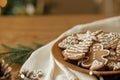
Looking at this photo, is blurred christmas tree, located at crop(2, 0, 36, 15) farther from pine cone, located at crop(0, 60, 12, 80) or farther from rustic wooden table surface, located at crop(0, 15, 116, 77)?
pine cone, located at crop(0, 60, 12, 80)

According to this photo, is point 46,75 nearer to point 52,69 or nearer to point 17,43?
point 52,69

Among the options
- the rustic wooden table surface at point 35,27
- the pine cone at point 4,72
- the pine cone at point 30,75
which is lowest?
the rustic wooden table surface at point 35,27

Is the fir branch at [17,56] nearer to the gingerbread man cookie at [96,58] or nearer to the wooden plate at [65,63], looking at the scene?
the wooden plate at [65,63]

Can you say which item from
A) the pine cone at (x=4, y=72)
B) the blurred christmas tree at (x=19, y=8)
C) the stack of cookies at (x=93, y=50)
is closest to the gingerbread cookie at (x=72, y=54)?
the stack of cookies at (x=93, y=50)

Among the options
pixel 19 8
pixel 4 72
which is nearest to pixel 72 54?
pixel 4 72

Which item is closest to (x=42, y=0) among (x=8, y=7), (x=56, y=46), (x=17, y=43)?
(x=8, y=7)

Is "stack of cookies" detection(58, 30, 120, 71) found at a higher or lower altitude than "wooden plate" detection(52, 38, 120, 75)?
higher

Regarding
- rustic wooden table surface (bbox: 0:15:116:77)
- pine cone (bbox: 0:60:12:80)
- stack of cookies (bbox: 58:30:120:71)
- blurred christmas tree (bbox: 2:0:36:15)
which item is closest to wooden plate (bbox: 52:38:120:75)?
stack of cookies (bbox: 58:30:120:71)
